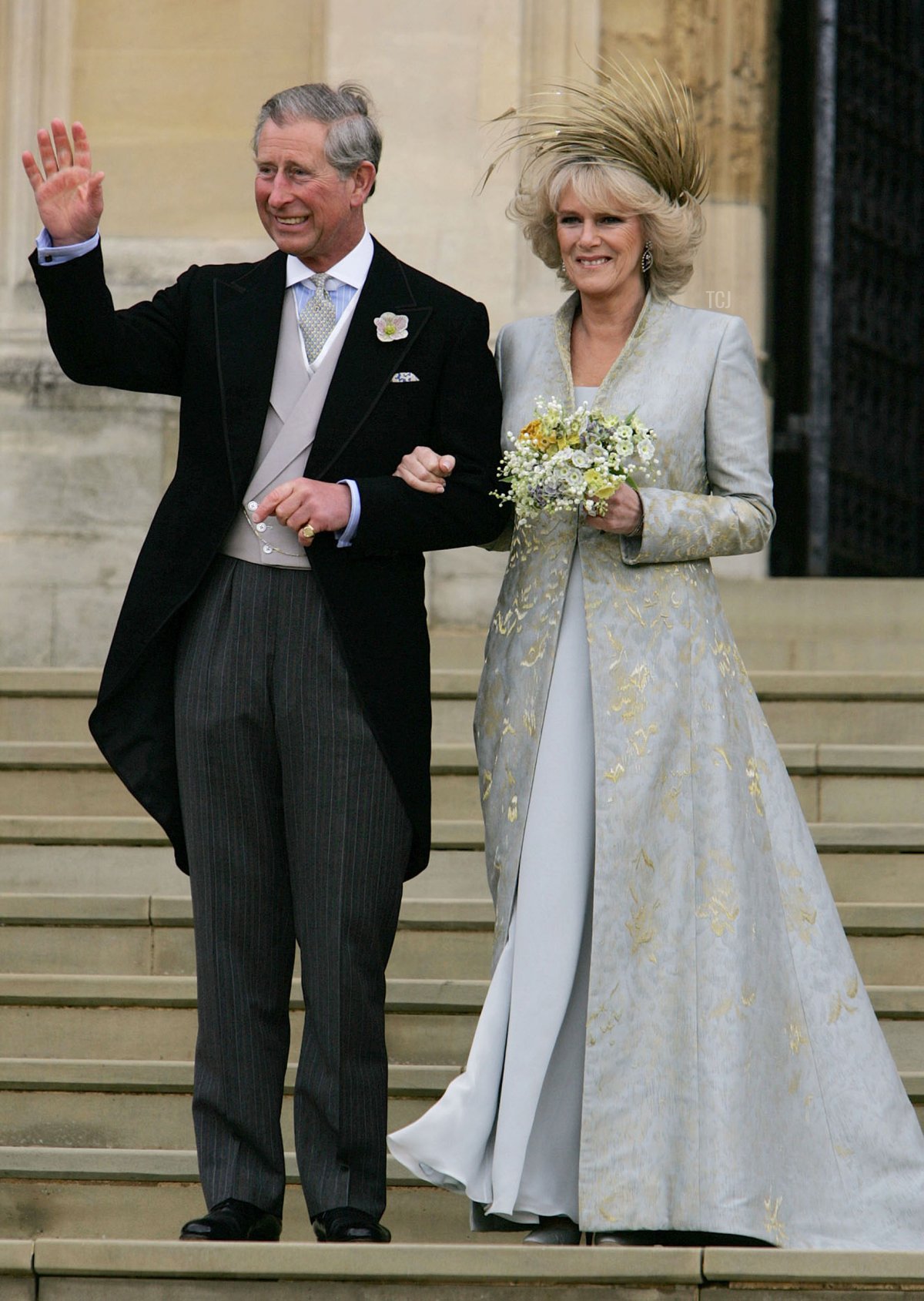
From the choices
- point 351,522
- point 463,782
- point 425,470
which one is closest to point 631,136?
point 425,470

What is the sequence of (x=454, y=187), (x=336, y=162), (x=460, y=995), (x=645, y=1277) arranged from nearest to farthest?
(x=645, y=1277)
(x=336, y=162)
(x=460, y=995)
(x=454, y=187)

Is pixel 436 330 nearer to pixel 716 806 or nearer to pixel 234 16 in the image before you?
pixel 716 806

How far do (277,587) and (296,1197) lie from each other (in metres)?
1.47

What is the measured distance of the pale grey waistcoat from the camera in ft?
11.8

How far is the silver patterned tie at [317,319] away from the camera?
3.70m

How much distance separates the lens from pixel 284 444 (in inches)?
143

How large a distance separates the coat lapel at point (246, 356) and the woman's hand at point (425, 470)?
10.8 inches

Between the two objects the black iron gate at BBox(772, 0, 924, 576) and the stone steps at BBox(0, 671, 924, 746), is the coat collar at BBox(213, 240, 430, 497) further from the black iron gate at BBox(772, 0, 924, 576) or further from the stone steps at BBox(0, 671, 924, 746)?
the black iron gate at BBox(772, 0, 924, 576)

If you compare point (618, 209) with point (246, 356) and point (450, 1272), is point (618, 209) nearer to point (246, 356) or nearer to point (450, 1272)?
point (246, 356)

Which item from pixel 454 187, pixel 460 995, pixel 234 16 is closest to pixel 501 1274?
pixel 460 995

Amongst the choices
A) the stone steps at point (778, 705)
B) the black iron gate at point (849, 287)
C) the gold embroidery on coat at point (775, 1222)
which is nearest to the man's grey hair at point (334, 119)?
the gold embroidery on coat at point (775, 1222)

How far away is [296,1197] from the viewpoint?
4344 millimetres

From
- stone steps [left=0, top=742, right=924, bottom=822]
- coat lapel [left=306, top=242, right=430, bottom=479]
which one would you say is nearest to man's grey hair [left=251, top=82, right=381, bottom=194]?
coat lapel [left=306, top=242, right=430, bottom=479]

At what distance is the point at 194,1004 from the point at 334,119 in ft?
7.05
